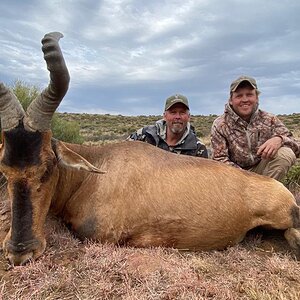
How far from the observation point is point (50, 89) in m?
4.39

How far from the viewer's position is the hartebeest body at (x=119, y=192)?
13.6ft

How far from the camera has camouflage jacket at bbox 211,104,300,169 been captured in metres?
7.48

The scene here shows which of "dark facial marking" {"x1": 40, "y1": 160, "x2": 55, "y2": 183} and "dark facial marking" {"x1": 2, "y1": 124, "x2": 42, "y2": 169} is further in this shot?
"dark facial marking" {"x1": 40, "y1": 160, "x2": 55, "y2": 183}

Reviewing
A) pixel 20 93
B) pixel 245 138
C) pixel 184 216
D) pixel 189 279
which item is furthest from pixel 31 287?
pixel 20 93

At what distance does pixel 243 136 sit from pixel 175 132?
1.43 metres

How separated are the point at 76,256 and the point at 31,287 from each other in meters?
0.77

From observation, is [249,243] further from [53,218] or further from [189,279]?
[53,218]

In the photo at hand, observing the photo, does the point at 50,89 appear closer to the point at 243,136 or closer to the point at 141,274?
the point at 141,274

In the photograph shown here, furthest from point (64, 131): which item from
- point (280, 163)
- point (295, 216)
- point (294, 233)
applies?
point (294, 233)

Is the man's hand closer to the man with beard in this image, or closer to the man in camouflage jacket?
the man in camouflage jacket

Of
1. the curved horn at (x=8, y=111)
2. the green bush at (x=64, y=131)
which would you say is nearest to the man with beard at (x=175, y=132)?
the curved horn at (x=8, y=111)

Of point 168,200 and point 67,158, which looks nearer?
point 67,158

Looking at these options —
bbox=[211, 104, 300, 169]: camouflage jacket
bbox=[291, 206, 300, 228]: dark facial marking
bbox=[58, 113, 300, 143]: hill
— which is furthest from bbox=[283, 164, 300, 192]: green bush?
bbox=[58, 113, 300, 143]: hill

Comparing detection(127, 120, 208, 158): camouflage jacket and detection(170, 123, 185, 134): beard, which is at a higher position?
detection(170, 123, 185, 134): beard
